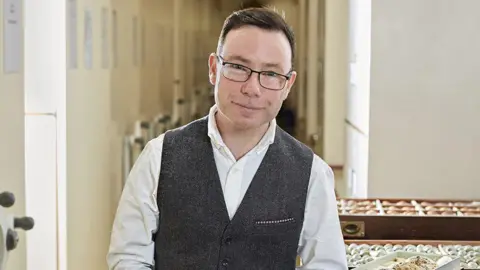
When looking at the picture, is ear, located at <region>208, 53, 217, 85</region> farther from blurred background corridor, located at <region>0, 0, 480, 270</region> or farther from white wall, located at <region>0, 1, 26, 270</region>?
blurred background corridor, located at <region>0, 0, 480, 270</region>

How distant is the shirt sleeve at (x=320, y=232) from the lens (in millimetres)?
1702

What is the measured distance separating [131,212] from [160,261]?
0.13m

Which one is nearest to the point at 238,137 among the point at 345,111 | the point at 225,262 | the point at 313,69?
the point at 225,262

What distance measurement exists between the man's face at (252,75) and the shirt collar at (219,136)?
8cm

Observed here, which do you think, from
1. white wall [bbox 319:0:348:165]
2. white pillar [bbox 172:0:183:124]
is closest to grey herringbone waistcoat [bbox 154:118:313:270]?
white wall [bbox 319:0:348:165]

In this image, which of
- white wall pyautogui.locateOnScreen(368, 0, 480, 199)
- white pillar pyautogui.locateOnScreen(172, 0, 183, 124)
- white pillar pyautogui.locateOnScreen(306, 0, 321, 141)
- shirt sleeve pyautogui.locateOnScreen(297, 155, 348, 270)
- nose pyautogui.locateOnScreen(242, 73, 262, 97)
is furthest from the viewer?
white pillar pyautogui.locateOnScreen(172, 0, 183, 124)

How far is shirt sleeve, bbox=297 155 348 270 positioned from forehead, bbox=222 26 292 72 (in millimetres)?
260

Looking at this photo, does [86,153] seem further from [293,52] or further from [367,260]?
[293,52]

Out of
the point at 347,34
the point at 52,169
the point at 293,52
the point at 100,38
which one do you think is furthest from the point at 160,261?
the point at 347,34

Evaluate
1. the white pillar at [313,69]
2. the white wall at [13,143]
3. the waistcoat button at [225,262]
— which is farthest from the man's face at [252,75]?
the white pillar at [313,69]

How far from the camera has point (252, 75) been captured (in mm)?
1604

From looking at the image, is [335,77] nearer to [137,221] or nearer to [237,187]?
[237,187]

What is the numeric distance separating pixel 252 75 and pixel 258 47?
0.05m

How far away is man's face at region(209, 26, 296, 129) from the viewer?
1.61 metres
